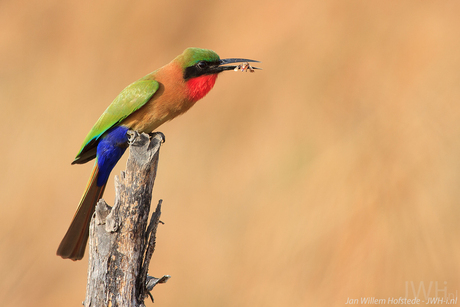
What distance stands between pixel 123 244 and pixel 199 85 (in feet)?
3.64

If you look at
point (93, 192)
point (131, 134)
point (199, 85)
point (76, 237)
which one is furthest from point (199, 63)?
point (76, 237)

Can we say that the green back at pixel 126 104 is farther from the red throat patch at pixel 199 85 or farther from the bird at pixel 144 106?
the red throat patch at pixel 199 85

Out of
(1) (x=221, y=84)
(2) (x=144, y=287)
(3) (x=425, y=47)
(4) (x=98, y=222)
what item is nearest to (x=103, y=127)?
(4) (x=98, y=222)

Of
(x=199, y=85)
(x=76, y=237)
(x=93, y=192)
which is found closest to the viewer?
(x=76, y=237)

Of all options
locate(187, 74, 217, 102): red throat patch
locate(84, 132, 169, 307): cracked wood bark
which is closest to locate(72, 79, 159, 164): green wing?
locate(187, 74, 217, 102): red throat patch

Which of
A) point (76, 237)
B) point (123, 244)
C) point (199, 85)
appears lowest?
point (123, 244)

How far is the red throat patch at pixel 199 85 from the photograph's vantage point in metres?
2.50

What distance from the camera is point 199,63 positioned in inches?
100

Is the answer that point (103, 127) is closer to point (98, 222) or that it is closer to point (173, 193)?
point (98, 222)

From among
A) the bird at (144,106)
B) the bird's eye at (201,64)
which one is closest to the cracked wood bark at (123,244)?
the bird at (144,106)

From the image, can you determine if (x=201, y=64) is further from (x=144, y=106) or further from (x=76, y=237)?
(x=76, y=237)

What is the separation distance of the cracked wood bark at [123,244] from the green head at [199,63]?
32.7 inches

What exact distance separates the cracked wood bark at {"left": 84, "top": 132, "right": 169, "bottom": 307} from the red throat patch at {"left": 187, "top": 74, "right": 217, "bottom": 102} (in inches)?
29.2

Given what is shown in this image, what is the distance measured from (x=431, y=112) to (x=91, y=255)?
3817mm
